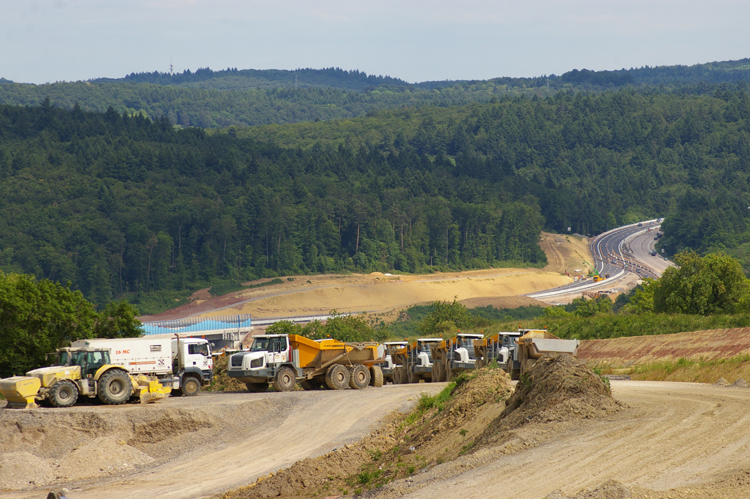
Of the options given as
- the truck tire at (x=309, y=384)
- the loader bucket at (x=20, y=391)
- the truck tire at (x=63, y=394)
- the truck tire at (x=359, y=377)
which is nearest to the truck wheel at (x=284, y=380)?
the truck tire at (x=309, y=384)

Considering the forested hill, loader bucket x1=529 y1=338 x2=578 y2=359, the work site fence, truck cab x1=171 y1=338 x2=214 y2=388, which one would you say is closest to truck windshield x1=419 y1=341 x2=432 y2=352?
loader bucket x1=529 y1=338 x2=578 y2=359

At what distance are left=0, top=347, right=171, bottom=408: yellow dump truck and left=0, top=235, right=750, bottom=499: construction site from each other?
3.1 inches

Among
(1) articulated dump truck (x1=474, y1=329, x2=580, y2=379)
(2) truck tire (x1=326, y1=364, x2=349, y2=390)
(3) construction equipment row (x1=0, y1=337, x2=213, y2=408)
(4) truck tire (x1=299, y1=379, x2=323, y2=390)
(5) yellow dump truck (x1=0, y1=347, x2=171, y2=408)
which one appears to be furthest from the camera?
(4) truck tire (x1=299, y1=379, x2=323, y2=390)

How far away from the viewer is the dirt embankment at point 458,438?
19875 millimetres

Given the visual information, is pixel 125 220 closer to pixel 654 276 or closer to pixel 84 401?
pixel 654 276

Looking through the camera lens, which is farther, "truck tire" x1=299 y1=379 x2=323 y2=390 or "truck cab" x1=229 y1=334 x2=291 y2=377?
"truck tire" x1=299 y1=379 x2=323 y2=390

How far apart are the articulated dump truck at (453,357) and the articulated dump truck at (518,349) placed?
0.56m

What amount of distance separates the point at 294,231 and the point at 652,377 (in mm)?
135637

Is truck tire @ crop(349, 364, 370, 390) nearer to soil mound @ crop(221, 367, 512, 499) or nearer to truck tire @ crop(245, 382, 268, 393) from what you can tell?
truck tire @ crop(245, 382, 268, 393)

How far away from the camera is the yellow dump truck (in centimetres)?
3114

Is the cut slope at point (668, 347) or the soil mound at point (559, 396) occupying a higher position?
the soil mound at point (559, 396)

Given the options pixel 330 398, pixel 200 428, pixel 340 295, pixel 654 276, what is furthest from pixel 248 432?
pixel 654 276

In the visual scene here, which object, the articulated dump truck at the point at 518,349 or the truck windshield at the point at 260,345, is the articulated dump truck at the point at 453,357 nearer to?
the articulated dump truck at the point at 518,349

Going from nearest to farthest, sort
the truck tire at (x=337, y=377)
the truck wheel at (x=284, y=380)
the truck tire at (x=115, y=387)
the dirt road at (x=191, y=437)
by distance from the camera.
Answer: the dirt road at (x=191, y=437) < the truck tire at (x=115, y=387) < the truck wheel at (x=284, y=380) < the truck tire at (x=337, y=377)
